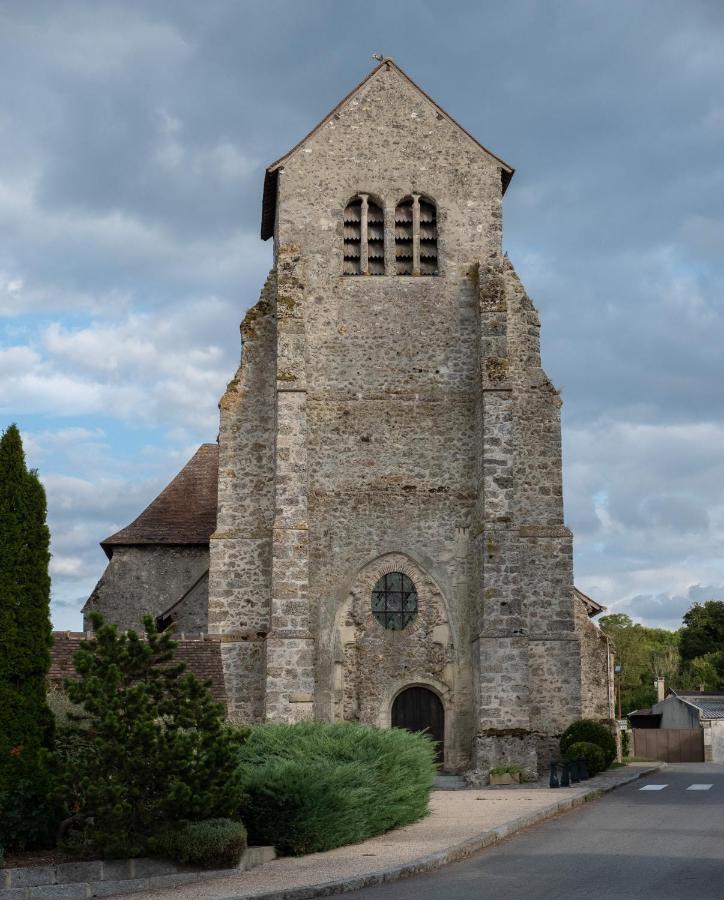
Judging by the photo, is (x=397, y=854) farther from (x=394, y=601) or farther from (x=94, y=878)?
(x=394, y=601)

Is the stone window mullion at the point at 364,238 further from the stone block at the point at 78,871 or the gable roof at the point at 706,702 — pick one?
the gable roof at the point at 706,702

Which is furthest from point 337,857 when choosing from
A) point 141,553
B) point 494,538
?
point 141,553

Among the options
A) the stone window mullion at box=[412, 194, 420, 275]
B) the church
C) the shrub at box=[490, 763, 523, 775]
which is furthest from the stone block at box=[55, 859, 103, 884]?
the stone window mullion at box=[412, 194, 420, 275]

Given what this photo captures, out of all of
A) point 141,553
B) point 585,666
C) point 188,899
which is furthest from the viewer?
point 141,553

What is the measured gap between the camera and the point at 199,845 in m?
12.2

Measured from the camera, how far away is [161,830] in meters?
12.4

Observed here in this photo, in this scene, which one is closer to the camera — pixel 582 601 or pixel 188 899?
pixel 188 899

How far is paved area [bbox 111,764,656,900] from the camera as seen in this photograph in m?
11.2

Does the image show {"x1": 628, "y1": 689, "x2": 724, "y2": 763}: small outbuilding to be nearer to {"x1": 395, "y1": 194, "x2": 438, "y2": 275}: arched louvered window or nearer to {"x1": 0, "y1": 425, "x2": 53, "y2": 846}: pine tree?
{"x1": 395, "y1": 194, "x2": 438, "y2": 275}: arched louvered window

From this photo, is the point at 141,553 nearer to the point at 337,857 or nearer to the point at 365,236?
the point at 365,236

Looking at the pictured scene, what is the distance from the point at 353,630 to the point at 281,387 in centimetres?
570

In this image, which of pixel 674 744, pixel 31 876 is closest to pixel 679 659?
pixel 674 744

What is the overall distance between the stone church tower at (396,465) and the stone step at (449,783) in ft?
1.70

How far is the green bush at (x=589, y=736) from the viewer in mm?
24203
